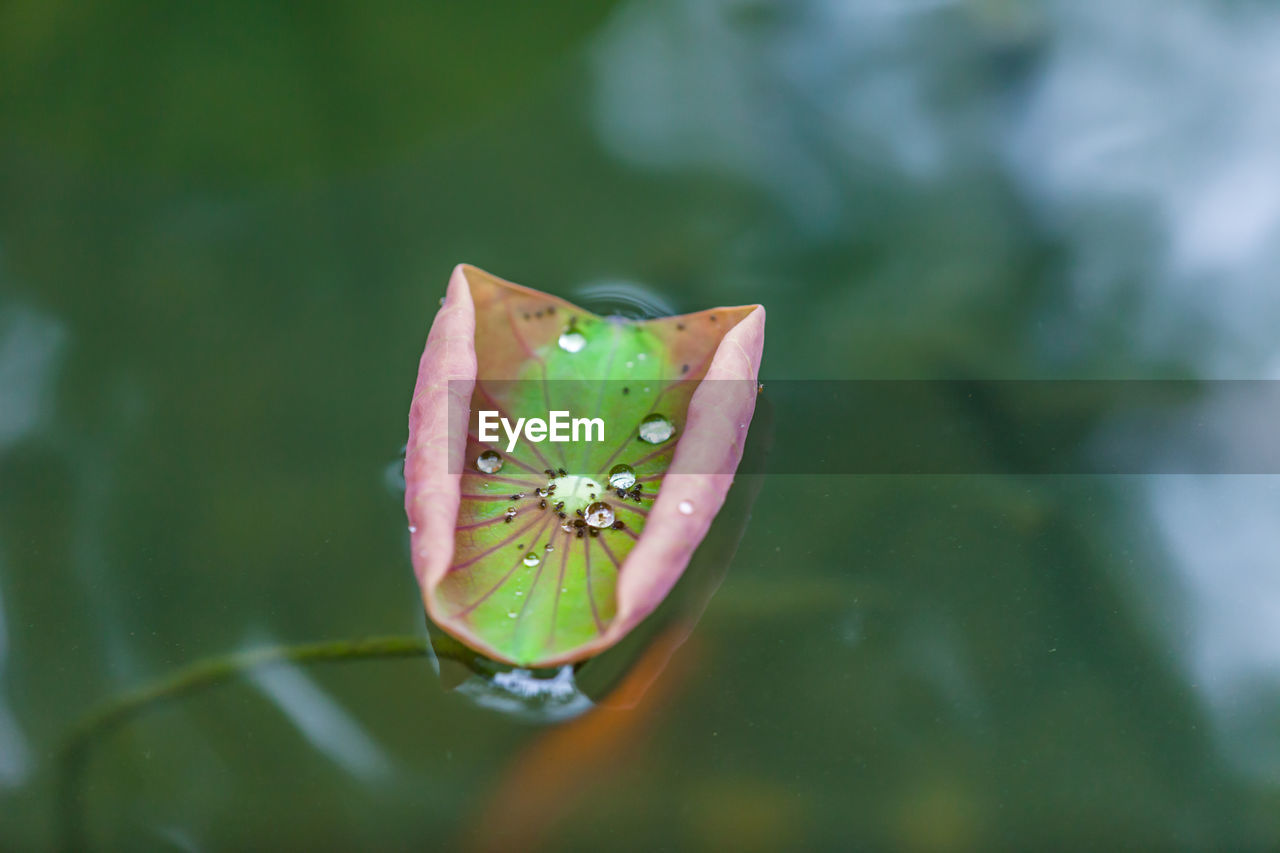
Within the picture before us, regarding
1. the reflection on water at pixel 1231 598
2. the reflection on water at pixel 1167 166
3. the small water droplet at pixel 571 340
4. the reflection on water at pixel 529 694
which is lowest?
the reflection on water at pixel 529 694

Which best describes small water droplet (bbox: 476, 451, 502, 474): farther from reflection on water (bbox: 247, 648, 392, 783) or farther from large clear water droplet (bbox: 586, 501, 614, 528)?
reflection on water (bbox: 247, 648, 392, 783)

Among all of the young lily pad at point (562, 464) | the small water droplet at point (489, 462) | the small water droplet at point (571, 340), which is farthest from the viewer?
the small water droplet at point (571, 340)

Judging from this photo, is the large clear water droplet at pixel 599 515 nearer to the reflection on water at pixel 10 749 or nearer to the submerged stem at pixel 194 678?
the submerged stem at pixel 194 678

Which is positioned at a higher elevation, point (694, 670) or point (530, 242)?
point (530, 242)

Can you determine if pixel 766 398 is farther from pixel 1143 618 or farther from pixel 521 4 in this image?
pixel 521 4

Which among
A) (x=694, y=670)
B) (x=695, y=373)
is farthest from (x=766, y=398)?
(x=694, y=670)

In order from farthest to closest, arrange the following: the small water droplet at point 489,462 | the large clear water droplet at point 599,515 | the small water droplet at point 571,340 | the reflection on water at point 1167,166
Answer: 1. the reflection on water at point 1167,166
2. the small water droplet at point 571,340
3. the small water droplet at point 489,462
4. the large clear water droplet at point 599,515
